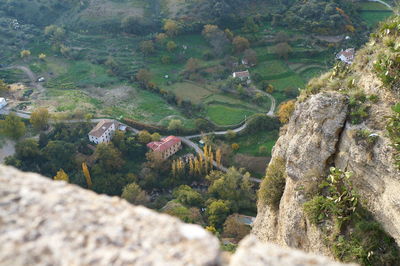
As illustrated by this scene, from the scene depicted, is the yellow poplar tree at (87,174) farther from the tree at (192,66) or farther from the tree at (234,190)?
the tree at (192,66)

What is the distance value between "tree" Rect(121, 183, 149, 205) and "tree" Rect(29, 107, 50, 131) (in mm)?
18934

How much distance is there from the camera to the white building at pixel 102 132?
50312 mm

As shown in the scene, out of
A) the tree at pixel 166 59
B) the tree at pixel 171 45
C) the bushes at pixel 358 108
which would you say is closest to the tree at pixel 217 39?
the tree at pixel 171 45

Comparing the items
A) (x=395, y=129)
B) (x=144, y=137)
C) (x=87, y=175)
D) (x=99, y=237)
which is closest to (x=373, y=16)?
(x=144, y=137)

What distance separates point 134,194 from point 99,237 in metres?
36.5

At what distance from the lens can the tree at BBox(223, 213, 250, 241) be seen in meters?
36.9

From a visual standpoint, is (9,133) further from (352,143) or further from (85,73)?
(352,143)

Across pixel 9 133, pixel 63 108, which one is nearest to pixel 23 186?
pixel 9 133

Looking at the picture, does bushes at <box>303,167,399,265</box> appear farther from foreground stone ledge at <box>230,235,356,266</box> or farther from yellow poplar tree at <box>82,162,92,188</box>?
yellow poplar tree at <box>82,162,92,188</box>

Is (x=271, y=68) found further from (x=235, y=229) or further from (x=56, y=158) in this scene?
(x=56, y=158)

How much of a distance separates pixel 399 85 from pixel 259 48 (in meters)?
59.8

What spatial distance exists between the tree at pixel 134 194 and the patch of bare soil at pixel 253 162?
1453cm

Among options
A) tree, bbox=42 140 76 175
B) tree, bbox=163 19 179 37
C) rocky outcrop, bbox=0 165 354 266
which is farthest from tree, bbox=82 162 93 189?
tree, bbox=163 19 179 37

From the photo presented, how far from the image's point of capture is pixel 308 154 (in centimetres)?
1589
